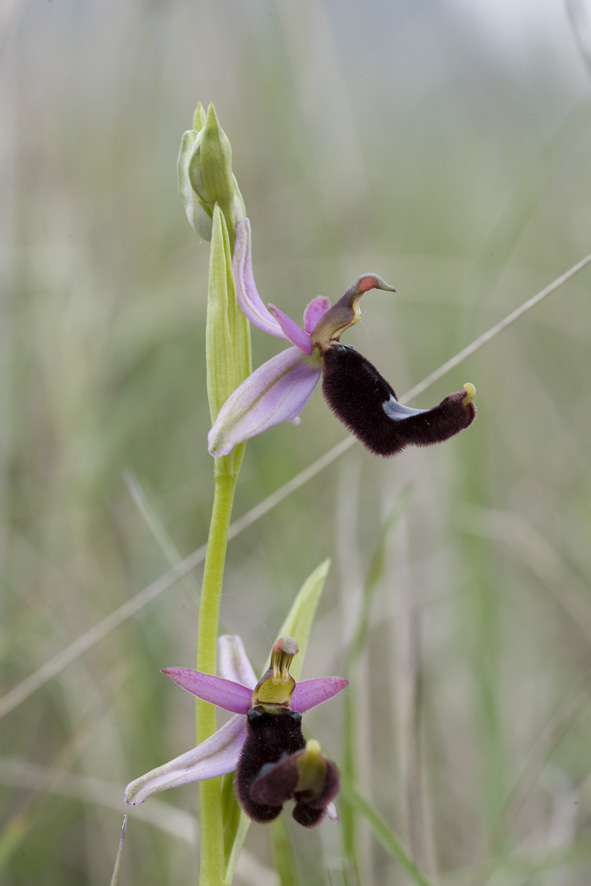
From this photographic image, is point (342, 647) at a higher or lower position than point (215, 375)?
lower

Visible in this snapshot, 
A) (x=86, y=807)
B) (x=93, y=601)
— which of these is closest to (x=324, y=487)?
(x=93, y=601)

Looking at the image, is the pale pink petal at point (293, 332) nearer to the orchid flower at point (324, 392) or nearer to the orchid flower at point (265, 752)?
the orchid flower at point (324, 392)

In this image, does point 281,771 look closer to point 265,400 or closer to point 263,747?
point 263,747

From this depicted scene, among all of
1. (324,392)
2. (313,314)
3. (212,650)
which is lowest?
(212,650)

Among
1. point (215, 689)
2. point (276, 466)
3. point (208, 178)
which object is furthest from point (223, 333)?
point (276, 466)

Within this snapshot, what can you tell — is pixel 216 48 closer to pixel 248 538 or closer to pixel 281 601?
pixel 248 538

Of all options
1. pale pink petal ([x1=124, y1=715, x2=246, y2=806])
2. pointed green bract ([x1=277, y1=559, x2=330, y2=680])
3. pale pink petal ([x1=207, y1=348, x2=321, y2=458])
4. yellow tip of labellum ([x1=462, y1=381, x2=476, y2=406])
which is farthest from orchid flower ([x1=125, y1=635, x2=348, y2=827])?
yellow tip of labellum ([x1=462, y1=381, x2=476, y2=406])

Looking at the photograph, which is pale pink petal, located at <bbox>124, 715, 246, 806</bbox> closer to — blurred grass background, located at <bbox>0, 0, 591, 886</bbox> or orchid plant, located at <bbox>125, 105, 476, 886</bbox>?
orchid plant, located at <bbox>125, 105, 476, 886</bbox>
